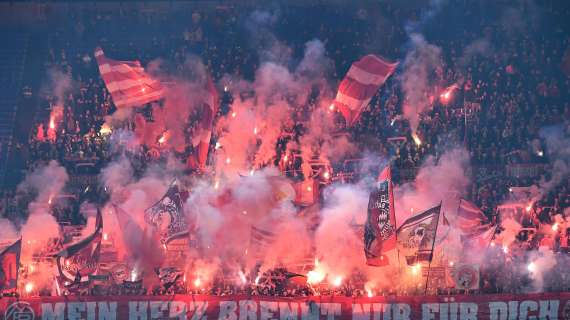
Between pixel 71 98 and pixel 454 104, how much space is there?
10.0 m

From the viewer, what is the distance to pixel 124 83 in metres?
21.3

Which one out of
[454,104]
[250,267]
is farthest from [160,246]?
[454,104]

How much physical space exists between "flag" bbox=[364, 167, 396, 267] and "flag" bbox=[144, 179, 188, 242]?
3.73 metres

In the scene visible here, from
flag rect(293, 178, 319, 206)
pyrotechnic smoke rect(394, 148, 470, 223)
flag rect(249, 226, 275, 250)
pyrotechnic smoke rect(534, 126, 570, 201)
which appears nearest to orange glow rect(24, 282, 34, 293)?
flag rect(249, 226, 275, 250)

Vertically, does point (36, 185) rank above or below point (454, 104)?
below

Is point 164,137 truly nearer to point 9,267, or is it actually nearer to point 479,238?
point 9,267

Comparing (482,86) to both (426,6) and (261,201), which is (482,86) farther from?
(261,201)

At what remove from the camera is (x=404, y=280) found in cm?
1541

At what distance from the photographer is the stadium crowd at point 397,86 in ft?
62.8

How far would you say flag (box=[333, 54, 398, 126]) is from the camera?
1989 cm

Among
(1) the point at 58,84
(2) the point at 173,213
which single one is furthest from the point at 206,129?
(1) the point at 58,84

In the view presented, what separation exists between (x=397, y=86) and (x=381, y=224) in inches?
310

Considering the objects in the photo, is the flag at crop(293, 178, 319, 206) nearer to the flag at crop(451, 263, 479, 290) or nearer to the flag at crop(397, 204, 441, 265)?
the flag at crop(397, 204, 441, 265)

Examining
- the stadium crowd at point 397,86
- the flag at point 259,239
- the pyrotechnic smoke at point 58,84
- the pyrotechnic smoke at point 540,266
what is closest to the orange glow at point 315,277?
the stadium crowd at point 397,86
